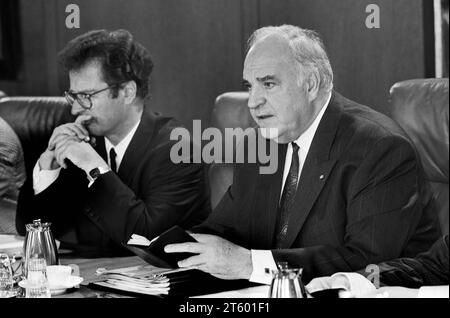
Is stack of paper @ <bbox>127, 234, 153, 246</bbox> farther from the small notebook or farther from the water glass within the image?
the water glass

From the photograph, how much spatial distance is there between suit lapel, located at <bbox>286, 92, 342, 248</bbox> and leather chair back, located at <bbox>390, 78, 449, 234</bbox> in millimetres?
200

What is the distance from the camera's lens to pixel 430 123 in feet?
7.97

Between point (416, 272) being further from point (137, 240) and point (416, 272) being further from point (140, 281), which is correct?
point (137, 240)

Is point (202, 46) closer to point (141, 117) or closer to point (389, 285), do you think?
point (141, 117)

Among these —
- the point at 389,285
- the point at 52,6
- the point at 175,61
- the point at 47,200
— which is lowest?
the point at 389,285

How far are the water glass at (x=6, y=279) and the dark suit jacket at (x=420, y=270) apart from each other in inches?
42.3

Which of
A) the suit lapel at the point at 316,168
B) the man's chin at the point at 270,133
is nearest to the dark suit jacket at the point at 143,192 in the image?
the man's chin at the point at 270,133

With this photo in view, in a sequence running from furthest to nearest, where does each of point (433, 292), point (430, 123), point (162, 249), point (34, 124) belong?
point (34, 124) → point (430, 123) → point (162, 249) → point (433, 292)

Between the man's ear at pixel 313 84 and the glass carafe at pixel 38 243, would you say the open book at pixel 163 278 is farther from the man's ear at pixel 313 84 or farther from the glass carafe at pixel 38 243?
the man's ear at pixel 313 84

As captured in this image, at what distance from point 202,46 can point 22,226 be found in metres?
0.98

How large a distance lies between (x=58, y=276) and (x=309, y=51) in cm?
108

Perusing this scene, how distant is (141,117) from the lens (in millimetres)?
2818

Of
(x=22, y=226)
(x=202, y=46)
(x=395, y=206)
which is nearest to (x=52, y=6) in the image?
(x=202, y=46)

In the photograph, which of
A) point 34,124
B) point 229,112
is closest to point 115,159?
point 34,124
